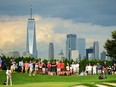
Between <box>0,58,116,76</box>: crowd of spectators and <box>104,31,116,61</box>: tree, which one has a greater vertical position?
<box>104,31,116,61</box>: tree

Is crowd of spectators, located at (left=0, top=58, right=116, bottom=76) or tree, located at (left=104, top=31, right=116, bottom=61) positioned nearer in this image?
tree, located at (left=104, top=31, right=116, bottom=61)

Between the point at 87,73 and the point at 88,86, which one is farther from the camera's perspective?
the point at 87,73

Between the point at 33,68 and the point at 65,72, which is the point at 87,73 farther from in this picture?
the point at 33,68

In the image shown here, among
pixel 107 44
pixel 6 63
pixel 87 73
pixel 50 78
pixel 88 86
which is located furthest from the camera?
pixel 87 73

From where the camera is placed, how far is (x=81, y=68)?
7038 cm

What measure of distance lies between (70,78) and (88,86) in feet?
66.4

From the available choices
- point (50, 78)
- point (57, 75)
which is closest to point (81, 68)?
point (57, 75)

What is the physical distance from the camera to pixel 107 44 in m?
48.9

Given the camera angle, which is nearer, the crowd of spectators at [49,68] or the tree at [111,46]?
the tree at [111,46]

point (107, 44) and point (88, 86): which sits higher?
point (107, 44)

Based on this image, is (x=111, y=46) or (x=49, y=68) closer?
(x=111, y=46)

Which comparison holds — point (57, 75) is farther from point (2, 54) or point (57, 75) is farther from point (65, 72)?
point (2, 54)

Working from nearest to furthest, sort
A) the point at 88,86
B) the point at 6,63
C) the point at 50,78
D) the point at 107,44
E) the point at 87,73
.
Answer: the point at 88,86 < the point at 107,44 < the point at 50,78 < the point at 6,63 < the point at 87,73

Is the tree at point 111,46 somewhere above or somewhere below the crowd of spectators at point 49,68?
above
